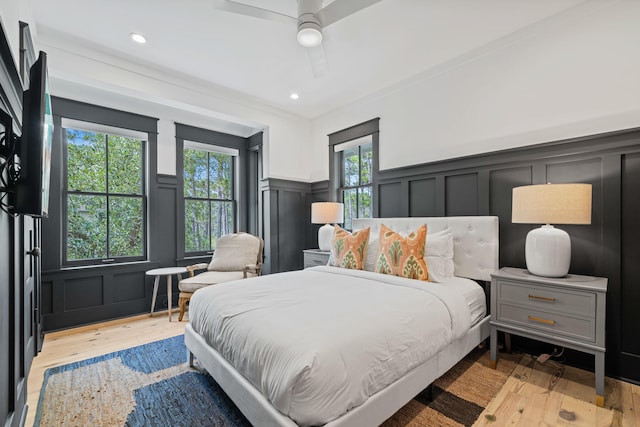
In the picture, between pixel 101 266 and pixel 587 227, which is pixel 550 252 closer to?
pixel 587 227

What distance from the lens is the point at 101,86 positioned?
9.71 feet

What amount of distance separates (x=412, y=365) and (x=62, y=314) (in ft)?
12.4

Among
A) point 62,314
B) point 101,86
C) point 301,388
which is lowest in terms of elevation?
point 62,314

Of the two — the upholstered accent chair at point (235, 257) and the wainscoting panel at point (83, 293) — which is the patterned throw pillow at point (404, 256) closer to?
the upholstered accent chair at point (235, 257)

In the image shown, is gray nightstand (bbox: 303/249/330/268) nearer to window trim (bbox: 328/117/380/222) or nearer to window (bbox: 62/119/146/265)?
window trim (bbox: 328/117/380/222)

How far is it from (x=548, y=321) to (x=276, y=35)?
125 inches

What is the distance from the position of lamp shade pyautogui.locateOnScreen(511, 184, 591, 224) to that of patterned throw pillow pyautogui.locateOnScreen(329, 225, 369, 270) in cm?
138

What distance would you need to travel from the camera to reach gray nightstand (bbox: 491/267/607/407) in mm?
1844

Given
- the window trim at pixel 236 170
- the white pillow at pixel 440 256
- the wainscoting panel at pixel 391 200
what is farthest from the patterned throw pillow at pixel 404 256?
the window trim at pixel 236 170

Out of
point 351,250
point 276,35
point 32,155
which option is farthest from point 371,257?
point 32,155

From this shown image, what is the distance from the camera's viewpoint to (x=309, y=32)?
2066 millimetres

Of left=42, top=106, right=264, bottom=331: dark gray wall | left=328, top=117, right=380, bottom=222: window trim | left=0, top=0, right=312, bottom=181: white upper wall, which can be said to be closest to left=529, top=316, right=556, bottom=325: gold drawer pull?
left=328, top=117, right=380, bottom=222: window trim

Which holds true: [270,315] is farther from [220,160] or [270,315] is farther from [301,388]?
[220,160]

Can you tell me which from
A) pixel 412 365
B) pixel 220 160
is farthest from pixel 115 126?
pixel 412 365
